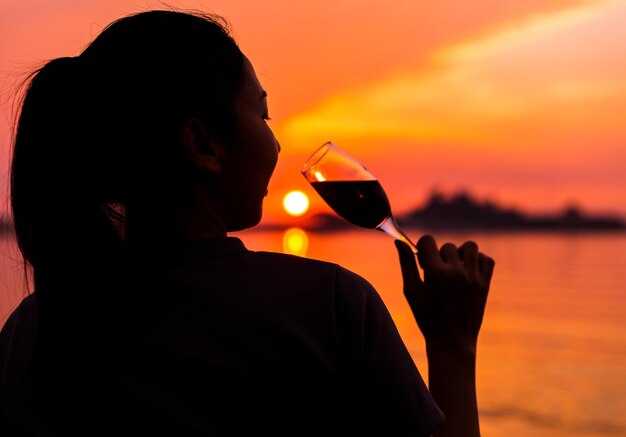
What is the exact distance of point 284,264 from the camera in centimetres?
114

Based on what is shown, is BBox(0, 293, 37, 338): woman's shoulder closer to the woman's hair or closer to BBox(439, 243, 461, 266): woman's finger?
the woman's hair

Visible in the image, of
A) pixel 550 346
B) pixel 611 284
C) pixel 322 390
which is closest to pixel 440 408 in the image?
pixel 322 390

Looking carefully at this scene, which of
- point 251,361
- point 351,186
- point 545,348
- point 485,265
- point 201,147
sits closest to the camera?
point 251,361

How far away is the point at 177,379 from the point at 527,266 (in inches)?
1651

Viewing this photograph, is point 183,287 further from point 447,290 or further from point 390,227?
point 390,227

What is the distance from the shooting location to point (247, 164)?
125cm

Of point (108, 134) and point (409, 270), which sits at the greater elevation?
point (108, 134)

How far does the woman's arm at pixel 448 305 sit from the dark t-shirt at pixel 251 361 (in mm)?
128

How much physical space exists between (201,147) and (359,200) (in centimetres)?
54

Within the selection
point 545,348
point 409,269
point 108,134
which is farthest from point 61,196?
point 545,348

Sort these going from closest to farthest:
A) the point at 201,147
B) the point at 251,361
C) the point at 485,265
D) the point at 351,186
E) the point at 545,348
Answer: the point at 251,361 → the point at 201,147 → the point at 485,265 → the point at 351,186 → the point at 545,348

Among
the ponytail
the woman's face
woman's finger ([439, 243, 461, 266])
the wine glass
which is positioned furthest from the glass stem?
the ponytail

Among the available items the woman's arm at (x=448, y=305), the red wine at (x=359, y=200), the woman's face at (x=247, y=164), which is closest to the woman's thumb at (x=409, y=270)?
the woman's arm at (x=448, y=305)

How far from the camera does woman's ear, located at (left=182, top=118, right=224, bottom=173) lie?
1222mm
